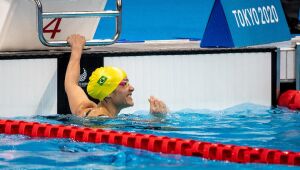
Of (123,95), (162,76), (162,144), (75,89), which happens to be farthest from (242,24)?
(162,144)

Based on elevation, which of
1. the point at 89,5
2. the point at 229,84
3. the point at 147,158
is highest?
the point at 89,5

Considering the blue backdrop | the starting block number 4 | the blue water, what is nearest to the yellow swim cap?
the blue water

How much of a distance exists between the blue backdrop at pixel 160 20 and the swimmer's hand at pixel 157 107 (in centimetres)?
527

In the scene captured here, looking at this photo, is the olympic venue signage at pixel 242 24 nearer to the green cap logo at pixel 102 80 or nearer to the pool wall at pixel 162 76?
the pool wall at pixel 162 76

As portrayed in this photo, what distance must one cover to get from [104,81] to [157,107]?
44 cm

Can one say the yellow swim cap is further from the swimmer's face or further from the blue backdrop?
the blue backdrop

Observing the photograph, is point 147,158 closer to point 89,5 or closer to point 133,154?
point 133,154

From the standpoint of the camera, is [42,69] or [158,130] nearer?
[158,130]

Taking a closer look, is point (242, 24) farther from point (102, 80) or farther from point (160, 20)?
point (160, 20)

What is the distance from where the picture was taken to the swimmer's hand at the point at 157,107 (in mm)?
6797

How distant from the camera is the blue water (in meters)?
5.22

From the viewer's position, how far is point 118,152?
5.49 meters

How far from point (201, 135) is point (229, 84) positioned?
1.34 meters

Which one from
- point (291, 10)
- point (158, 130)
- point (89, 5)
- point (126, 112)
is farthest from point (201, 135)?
point (291, 10)
